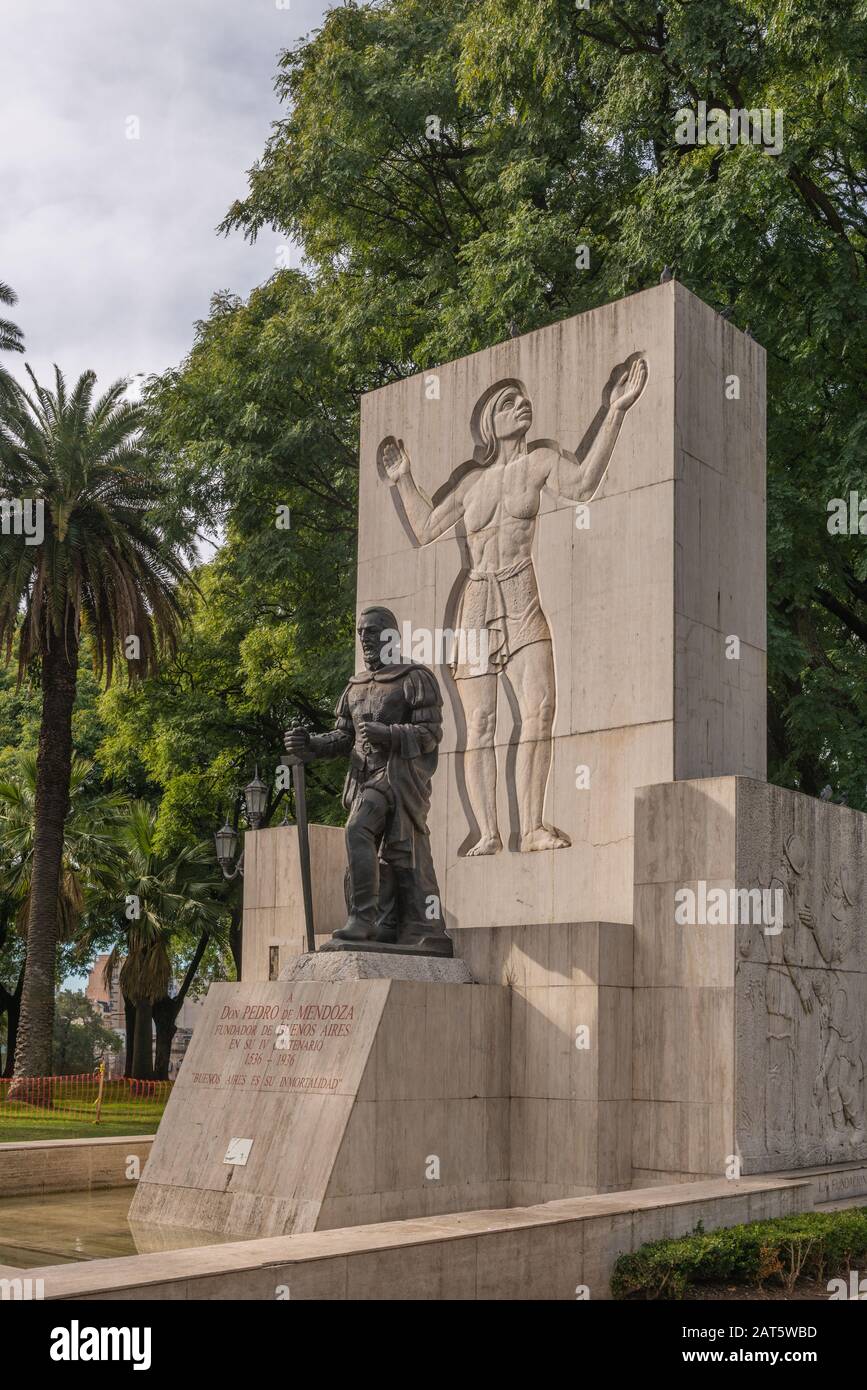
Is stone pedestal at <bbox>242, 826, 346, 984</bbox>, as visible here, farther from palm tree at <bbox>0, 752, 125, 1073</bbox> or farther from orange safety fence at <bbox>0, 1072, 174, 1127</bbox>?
palm tree at <bbox>0, 752, 125, 1073</bbox>

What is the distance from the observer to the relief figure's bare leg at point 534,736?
601 inches

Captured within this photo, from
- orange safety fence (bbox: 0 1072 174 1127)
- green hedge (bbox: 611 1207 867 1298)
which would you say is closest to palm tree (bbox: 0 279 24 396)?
orange safety fence (bbox: 0 1072 174 1127)

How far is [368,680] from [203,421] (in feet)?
43.6

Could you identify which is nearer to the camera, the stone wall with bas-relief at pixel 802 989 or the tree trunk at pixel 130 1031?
the stone wall with bas-relief at pixel 802 989

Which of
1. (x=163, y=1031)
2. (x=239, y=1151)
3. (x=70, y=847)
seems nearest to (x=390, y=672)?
(x=239, y=1151)

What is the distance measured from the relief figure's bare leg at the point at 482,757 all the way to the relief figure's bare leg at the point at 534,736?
33 cm

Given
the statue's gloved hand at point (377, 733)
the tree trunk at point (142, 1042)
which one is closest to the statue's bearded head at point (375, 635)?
the statue's gloved hand at point (377, 733)

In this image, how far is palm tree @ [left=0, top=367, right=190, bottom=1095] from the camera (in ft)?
83.8

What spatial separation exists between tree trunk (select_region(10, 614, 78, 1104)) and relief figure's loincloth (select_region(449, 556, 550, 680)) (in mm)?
11363

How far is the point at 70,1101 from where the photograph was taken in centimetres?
2452

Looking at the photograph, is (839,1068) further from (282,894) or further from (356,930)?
(282,894)

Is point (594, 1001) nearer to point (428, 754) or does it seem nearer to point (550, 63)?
point (428, 754)

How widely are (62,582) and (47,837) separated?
4.27 meters

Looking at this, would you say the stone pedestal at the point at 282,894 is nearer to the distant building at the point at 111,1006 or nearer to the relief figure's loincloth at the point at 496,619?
the relief figure's loincloth at the point at 496,619
